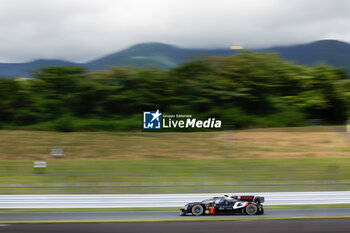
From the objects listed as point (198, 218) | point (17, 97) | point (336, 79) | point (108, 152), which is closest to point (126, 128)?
point (108, 152)

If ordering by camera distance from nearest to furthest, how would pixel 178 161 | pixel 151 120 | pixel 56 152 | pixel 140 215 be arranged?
pixel 140 215 → pixel 178 161 → pixel 56 152 → pixel 151 120

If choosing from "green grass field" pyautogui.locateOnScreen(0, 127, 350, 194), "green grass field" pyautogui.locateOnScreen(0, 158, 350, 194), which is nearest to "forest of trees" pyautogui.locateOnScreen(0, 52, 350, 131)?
"green grass field" pyautogui.locateOnScreen(0, 127, 350, 194)

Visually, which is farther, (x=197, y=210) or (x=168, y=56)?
(x=168, y=56)

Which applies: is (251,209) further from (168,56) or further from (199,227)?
(168,56)

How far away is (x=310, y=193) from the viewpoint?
37.4 feet

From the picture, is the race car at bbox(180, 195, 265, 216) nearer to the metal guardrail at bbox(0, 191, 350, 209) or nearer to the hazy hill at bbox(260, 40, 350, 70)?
the metal guardrail at bbox(0, 191, 350, 209)

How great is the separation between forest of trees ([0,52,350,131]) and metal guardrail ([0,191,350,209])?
10639 millimetres

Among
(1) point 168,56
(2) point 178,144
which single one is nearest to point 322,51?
(1) point 168,56

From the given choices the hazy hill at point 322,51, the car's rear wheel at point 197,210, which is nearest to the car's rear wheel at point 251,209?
the car's rear wheel at point 197,210

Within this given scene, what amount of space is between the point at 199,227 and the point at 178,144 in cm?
1086

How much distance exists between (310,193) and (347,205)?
3.32ft

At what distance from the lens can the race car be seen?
8852mm

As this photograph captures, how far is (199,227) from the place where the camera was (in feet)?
26.3

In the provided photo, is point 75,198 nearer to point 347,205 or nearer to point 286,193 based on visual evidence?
point 286,193
